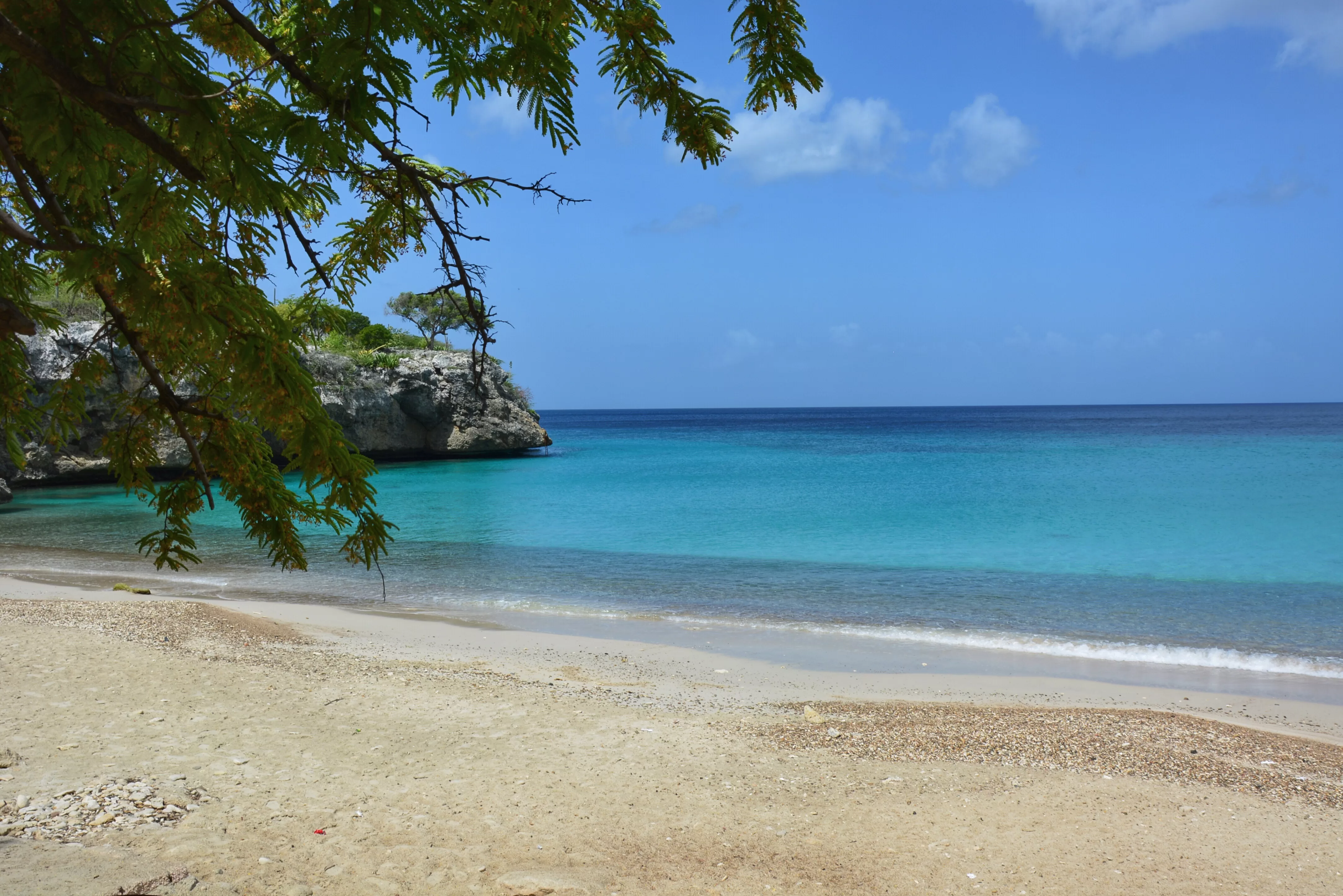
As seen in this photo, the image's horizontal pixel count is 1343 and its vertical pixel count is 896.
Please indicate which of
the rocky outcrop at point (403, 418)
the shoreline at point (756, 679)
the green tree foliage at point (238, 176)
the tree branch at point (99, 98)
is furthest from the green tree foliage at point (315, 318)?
the rocky outcrop at point (403, 418)

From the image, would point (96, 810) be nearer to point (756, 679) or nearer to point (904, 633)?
point (756, 679)

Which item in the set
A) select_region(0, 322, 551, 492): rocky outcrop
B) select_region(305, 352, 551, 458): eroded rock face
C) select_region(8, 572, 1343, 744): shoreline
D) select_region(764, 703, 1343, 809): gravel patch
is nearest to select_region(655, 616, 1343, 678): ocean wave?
select_region(8, 572, 1343, 744): shoreline

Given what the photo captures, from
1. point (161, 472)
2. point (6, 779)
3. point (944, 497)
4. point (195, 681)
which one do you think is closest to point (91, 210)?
point (6, 779)

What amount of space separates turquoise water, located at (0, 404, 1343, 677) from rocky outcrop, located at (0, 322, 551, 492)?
1.33 meters

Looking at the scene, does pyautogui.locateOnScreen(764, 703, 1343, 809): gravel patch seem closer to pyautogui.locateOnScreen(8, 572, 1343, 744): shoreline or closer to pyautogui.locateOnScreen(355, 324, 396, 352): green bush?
pyautogui.locateOnScreen(8, 572, 1343, 744): shoreline

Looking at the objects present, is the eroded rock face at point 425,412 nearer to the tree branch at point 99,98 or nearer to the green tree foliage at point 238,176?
the green tree foliage at point 238,176

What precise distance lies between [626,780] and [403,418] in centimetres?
3456

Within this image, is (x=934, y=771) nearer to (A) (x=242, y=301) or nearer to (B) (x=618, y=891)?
(B) (x=618, y=891)

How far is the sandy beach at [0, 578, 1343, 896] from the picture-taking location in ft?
15.0

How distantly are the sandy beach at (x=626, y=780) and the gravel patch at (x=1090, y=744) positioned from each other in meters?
0.04

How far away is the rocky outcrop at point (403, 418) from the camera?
1102 inches

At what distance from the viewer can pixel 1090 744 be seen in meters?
6.99

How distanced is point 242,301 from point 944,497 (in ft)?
92.4

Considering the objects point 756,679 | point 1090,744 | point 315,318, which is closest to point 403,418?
point 756,679
